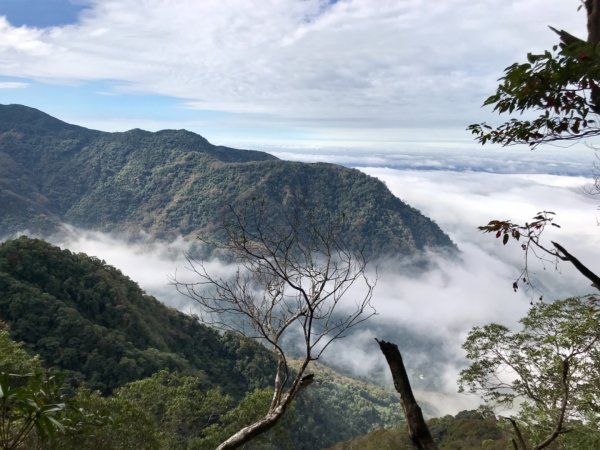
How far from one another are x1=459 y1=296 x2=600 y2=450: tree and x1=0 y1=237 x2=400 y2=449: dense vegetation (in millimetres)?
14311

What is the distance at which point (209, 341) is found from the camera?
239 ft

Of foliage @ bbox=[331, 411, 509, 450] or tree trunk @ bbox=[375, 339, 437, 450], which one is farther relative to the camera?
foliage @ bbox=[331, 411, 509, 450]

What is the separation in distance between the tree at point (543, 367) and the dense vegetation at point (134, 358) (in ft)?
47.0

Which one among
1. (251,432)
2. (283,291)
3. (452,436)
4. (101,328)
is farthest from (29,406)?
(101,328)

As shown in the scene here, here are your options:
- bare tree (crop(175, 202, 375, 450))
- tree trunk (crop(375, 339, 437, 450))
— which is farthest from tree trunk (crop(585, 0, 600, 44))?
tree trunk (crop(375, 339, 437, 450))

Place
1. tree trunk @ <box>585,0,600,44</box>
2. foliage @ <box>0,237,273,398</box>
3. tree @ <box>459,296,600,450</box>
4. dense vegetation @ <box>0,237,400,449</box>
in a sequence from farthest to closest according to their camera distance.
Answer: foliage @ <box>0,237,273,398</box>
dense vegetation @ <box>0,237,400,449</box>
tree @ <box>459,296,600,450</box>
tree trunk @ <box>585,0,600,44</box>

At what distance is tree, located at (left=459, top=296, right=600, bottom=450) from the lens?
1026 centimetres

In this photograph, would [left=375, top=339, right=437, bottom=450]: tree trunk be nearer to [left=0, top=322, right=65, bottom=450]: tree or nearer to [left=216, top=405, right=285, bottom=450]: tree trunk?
[left=216, top=405, right=285, bottom=450]: tree trunk

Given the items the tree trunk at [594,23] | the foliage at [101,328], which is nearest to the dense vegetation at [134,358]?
the foliage at [101,328]

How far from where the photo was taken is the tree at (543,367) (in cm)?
1026

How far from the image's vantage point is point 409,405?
10.6 feet

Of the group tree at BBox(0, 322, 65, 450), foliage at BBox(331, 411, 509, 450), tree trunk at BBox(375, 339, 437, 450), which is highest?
tree trunk at BBox(375, 339, 437, 450)

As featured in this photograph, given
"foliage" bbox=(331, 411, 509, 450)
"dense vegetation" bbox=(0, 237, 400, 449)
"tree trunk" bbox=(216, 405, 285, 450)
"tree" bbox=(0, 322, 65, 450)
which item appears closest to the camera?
Answer: "tree" bbox=(0, 322, 65, 450)

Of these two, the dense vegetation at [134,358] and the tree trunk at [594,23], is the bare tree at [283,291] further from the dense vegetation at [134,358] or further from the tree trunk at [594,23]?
the dense vegetation at [134,358]
